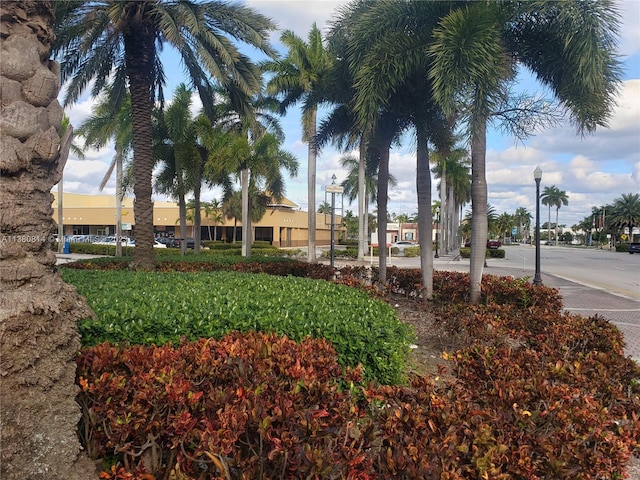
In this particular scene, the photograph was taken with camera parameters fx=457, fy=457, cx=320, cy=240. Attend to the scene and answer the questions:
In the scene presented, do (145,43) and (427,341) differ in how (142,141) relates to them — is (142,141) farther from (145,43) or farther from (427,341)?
(427,341)

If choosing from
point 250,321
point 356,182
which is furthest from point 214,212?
point 250,321

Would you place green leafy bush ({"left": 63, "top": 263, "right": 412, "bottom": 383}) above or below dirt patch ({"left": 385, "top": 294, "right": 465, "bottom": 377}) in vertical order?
above

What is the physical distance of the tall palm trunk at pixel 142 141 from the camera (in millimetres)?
10070

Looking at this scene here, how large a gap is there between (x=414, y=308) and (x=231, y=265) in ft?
16.4

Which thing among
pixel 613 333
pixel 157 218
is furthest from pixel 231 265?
pixel 157 218

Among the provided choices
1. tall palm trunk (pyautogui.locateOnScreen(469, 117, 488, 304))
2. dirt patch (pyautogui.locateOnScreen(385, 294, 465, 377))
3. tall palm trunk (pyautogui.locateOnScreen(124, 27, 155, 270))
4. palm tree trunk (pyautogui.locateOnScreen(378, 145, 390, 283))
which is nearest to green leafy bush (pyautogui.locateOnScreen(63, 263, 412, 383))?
dirt patch (pyautogui.locateOnScreen(385, 294, 465, 377))

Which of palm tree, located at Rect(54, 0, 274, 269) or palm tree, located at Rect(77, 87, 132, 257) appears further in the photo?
palm tree, located at Rect(77, 87, 132, 257)

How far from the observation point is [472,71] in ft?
21.8

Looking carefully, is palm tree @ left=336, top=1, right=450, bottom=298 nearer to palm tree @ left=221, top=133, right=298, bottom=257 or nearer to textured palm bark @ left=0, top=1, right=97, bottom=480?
textured palm bark @ left=0, top=1, right=97, bottom=480

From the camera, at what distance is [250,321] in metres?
3.92

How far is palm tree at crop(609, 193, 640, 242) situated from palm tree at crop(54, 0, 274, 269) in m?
81.7

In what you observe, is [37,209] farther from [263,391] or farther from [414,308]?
[414,308]

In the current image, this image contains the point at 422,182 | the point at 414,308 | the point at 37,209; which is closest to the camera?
the point at 37,209

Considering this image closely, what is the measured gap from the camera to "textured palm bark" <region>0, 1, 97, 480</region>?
6.59 ft
